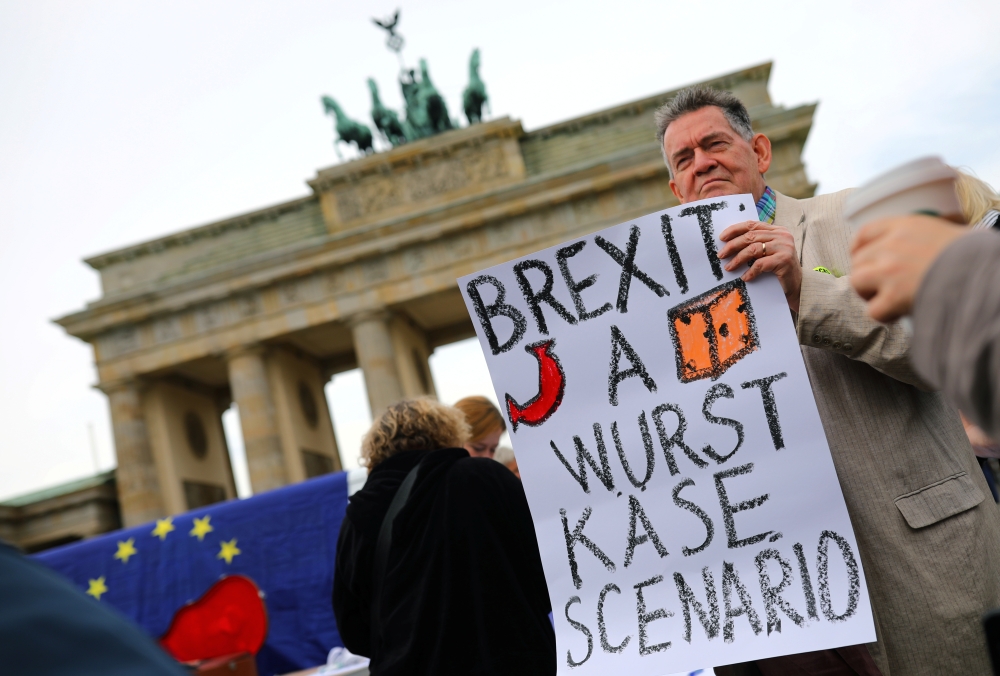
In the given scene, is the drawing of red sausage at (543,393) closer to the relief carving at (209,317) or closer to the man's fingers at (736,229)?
the man's fingers at (736,229)

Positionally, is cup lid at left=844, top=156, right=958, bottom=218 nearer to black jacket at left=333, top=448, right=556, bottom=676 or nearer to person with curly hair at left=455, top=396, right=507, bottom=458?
black jacket at left=333, top=448, right=556, bottom=676

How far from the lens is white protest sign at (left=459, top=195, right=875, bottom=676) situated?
1.65 metres

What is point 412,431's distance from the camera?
3.18m

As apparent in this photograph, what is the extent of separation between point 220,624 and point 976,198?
17.0ft

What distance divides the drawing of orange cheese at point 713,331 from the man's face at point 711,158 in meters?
0.35

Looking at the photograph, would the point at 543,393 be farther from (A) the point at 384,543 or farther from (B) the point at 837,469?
(A) the point at 384,543

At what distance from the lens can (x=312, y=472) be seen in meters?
26.4

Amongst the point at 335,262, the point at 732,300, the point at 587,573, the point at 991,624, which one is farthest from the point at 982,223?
the point at 335,262

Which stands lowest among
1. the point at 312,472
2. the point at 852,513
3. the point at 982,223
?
the point at 852,513

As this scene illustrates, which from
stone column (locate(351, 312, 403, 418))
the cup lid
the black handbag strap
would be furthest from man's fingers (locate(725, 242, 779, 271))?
stone column (locate(351, 312, 403, 418))

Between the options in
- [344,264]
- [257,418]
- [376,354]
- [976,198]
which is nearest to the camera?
[976,198]

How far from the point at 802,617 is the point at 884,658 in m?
0.25

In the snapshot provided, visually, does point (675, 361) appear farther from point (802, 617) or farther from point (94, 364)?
point (94, 364)

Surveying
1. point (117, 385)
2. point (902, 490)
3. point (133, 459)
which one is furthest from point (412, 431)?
point (117, 385)
